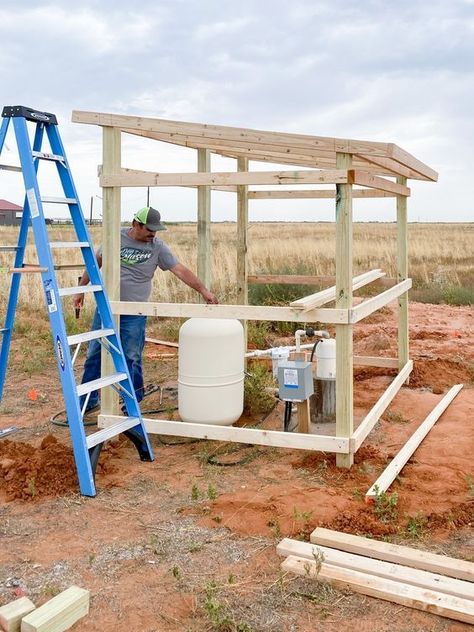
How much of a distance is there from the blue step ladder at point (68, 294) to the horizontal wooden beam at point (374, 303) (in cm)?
181

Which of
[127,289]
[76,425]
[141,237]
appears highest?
[141,237]

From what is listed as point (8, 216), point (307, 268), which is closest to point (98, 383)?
point (307, 268)

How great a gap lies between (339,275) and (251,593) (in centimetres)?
240

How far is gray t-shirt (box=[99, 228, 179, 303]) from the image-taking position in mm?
6289

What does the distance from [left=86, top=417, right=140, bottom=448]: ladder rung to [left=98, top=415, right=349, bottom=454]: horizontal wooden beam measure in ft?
0.91

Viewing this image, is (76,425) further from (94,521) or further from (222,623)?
(222,623)

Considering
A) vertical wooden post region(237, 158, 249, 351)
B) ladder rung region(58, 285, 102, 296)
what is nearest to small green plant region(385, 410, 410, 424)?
vertical wooden post region(237, 158, 249, 351)

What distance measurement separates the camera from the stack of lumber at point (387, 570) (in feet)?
10.6

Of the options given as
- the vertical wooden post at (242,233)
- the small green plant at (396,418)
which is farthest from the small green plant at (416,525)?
the vertical wooden post at (242,233)

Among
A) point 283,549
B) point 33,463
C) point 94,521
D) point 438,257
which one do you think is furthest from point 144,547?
point 438,257

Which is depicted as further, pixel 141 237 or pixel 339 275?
pixel 141 237

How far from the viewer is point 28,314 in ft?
39.9

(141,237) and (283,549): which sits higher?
(141,237)

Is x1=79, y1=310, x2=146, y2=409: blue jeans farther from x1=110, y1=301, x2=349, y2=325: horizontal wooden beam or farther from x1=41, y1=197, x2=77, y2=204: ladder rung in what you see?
x1=41, y1=197, x2=77, y2=204: ladder rung
